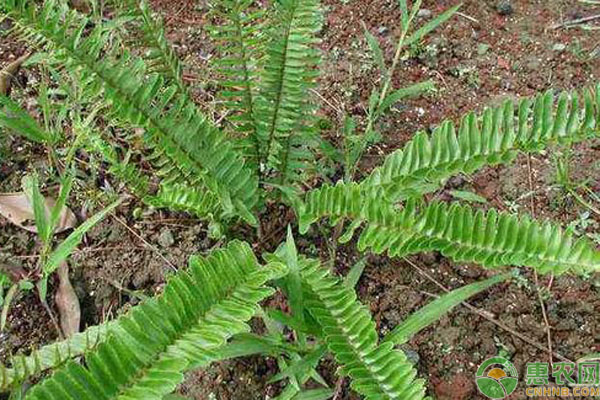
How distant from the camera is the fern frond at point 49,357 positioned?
143cm

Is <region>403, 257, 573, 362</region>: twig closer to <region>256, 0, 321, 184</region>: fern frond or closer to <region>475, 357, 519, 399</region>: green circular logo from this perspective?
<region>475, 357, 519, 399</region>: green circular logo

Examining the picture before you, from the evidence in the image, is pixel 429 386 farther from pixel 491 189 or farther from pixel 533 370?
pixel 491 189

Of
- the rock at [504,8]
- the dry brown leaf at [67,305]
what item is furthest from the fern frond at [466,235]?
the rock at [504,8]

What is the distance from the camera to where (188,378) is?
6.37 feet

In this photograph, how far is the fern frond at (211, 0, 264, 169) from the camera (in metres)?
1.83

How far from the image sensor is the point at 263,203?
211 centimetres

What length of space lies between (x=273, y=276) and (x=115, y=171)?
2.03ft

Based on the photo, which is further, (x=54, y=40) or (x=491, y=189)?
(x=491, y=189)

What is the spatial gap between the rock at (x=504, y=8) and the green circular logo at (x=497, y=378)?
1.27 m

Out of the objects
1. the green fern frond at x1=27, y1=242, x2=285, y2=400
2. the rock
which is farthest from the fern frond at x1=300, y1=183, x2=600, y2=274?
the rock

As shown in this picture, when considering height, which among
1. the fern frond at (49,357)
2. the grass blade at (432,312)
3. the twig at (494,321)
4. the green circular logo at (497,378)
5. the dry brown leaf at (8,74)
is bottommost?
the green circular logo at (497,378)

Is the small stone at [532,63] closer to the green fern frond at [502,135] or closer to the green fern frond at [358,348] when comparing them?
the green fern frond at [502,135]

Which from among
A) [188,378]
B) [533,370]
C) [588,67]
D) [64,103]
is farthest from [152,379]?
[588,67]

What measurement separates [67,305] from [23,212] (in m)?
0.35
